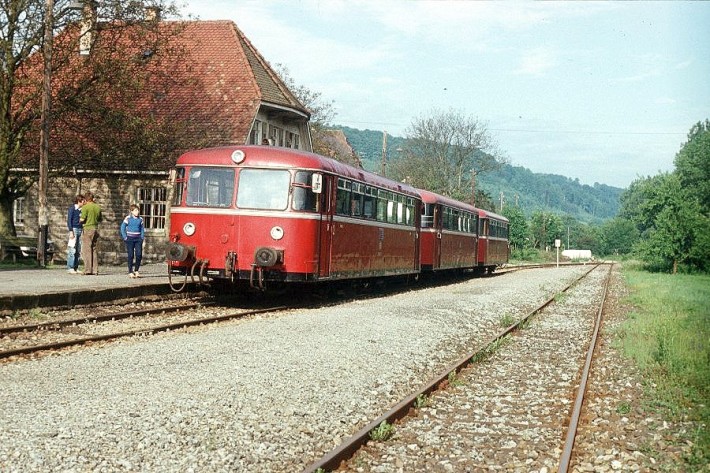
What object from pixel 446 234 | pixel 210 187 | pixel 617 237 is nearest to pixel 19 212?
pixel 446 234

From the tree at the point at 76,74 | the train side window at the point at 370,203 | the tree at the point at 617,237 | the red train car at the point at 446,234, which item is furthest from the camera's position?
the tree at the point at 617,237

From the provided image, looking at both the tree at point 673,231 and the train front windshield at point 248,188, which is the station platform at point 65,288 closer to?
the train front windshield at point 248,188

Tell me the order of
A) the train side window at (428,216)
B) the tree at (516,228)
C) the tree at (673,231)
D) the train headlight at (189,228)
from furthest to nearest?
the tree at (516,228), the tree at (673,231), the train side window at (428,216), the train headlight at (189,228)

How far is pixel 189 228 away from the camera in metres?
14.5

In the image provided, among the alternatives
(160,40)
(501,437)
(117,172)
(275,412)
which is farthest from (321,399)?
(117,172)

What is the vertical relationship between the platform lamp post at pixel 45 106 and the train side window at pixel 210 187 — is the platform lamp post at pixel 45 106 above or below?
above

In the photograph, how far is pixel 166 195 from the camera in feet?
90.8

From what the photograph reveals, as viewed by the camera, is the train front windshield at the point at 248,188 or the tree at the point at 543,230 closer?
the train front windshield at the point at 248,188

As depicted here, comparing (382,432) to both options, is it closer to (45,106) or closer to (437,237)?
(45,106)

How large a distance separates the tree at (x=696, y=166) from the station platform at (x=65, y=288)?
2336 inches

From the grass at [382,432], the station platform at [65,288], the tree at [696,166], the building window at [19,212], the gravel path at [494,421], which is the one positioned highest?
the tree at [696,166]

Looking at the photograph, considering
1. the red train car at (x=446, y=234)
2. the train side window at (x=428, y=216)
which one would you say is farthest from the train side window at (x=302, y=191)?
the train side window at (x=428, y=216)

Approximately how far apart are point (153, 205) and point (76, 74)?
6.42m

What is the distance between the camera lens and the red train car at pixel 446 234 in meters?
23.6
